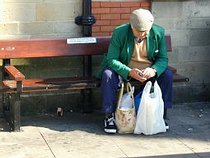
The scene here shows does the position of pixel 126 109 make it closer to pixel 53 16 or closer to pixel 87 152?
pixel 87 152

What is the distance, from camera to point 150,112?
18.2 feet

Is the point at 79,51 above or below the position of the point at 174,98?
above

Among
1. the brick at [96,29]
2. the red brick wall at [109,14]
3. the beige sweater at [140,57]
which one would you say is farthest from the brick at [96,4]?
the beige sweater at [140,57]

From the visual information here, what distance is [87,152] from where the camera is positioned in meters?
5.10

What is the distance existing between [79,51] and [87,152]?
1.42m

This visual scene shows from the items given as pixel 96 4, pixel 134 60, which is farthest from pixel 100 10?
pixel 134 60

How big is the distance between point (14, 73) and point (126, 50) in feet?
3.94

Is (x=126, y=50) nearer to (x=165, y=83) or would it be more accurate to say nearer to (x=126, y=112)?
(x=165, y=83)

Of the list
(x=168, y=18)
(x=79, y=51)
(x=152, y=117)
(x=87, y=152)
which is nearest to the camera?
(x=87, y=152)

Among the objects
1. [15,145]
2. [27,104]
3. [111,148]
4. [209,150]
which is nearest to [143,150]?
[111,148]

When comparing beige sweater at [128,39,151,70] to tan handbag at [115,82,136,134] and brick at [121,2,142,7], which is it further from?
brick at [121,2,142,7]

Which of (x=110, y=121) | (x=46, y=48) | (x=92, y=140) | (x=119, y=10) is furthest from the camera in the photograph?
(x=119, y=10)

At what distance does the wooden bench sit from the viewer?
555cm

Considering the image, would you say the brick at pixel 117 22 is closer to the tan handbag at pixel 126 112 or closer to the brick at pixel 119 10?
the brick at pixel 119 10
